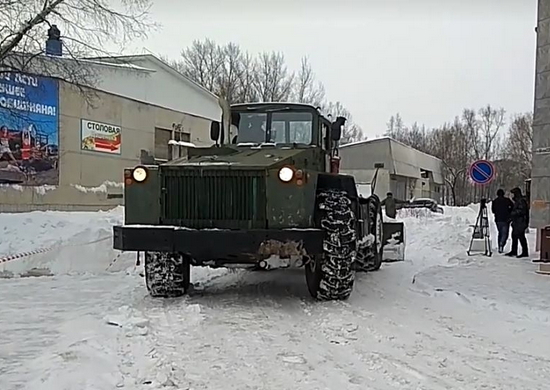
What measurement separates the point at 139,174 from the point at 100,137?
55.3 ft

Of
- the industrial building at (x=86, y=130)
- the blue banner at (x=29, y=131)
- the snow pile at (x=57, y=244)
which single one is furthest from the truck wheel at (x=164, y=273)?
the blue banner at (x=29, y=131)

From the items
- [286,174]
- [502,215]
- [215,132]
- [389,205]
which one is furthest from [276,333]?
[389,205]

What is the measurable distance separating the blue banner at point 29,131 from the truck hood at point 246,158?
11.8m

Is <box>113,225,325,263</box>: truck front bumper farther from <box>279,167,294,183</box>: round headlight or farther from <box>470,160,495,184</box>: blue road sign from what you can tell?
<box>470,160,495,184</box>: blue road sign

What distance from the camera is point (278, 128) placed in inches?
388

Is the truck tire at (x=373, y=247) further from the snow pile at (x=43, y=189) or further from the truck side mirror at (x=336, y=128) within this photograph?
the snow pile at (x=43, y=189)

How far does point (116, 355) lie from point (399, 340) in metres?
2.67

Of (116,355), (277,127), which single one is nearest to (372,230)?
(277,127)

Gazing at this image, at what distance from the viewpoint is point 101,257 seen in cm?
1441

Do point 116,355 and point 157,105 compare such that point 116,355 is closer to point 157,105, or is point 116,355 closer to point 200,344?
point 200,344

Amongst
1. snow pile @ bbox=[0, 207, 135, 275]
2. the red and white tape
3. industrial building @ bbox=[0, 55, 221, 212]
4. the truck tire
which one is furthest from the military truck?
industrial building @ bbox=[0, 55, 221, 212]

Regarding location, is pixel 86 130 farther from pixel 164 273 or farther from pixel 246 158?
pixel 246 158

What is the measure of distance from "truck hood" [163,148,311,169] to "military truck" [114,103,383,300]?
13mm

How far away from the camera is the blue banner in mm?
20272
